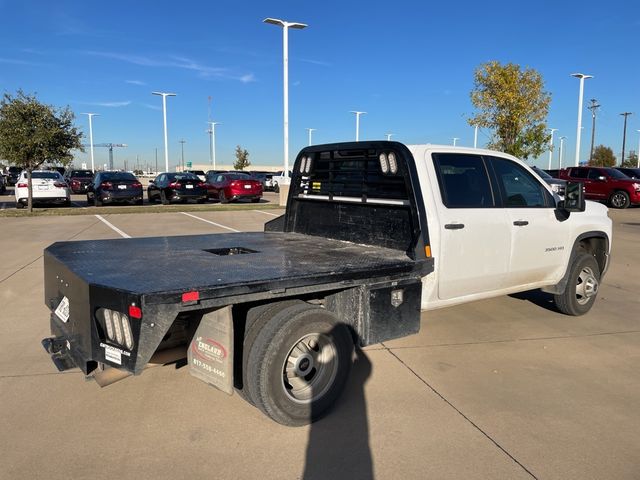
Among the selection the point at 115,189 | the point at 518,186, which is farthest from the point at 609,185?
the point at 115,189

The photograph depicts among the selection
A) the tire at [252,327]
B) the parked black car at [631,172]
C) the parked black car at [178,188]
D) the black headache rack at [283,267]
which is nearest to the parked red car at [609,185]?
the parked black car at [631,172]

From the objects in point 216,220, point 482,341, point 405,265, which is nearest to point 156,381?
point 405,265

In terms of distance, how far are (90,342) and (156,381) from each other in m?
1.35

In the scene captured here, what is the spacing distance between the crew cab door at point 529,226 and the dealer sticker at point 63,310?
3902 millimetres

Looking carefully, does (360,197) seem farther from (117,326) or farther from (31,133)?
(31,133)

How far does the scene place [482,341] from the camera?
5262mm

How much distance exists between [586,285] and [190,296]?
16.4ft

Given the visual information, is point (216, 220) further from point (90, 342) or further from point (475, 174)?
point (90, 342)

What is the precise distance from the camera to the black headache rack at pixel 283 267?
283 centimetres

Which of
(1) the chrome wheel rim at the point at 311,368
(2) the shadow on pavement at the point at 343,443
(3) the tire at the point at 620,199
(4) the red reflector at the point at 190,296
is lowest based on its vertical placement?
(2) the shadow on pavement at the point at 343,443

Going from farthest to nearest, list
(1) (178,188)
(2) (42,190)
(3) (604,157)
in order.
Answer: (3) (604,157) → (1) (178,188) → (2) (42,190)

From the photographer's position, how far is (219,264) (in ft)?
11.9

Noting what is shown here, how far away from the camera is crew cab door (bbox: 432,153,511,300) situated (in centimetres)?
445

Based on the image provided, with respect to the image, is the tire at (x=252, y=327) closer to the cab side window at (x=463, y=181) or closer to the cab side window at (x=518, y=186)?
the cab side window at (x=463, y=181)
